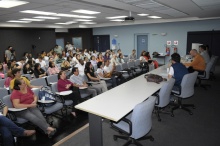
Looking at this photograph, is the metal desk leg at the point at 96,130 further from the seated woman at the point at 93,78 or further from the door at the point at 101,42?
the door at the point at 101,42

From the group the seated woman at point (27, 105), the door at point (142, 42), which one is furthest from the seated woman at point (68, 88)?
the door at point (142, 42)

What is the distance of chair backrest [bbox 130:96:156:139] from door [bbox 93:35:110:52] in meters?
12.0

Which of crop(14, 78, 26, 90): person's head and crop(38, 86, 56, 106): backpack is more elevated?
crop(14, 78, 26, 90): person's head

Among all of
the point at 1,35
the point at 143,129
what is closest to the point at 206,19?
the point at 143,129

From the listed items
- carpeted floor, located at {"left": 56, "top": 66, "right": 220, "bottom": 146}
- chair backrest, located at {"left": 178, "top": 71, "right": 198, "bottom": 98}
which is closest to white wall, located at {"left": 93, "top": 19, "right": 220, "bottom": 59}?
carpeted floor, located at {"left": 56, "top": 66, "right": 220, "bottom": 146}

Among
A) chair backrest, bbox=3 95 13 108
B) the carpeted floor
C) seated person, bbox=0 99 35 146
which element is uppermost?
chair backrest, bbox=3 95 13 108

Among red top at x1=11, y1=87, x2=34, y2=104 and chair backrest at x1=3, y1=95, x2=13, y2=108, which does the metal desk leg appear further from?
chair backrest at x1=3, y1=95, x2=13, y2=108

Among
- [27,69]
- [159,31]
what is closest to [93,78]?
[27,69]

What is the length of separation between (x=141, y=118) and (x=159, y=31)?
998 cm

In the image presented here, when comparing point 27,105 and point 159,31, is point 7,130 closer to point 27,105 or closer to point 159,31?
point 27,105

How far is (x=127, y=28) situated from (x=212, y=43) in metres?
5.81

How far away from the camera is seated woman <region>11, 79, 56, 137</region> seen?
10.3ft

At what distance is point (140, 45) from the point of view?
40.9ft

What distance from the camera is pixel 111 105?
108 inches
